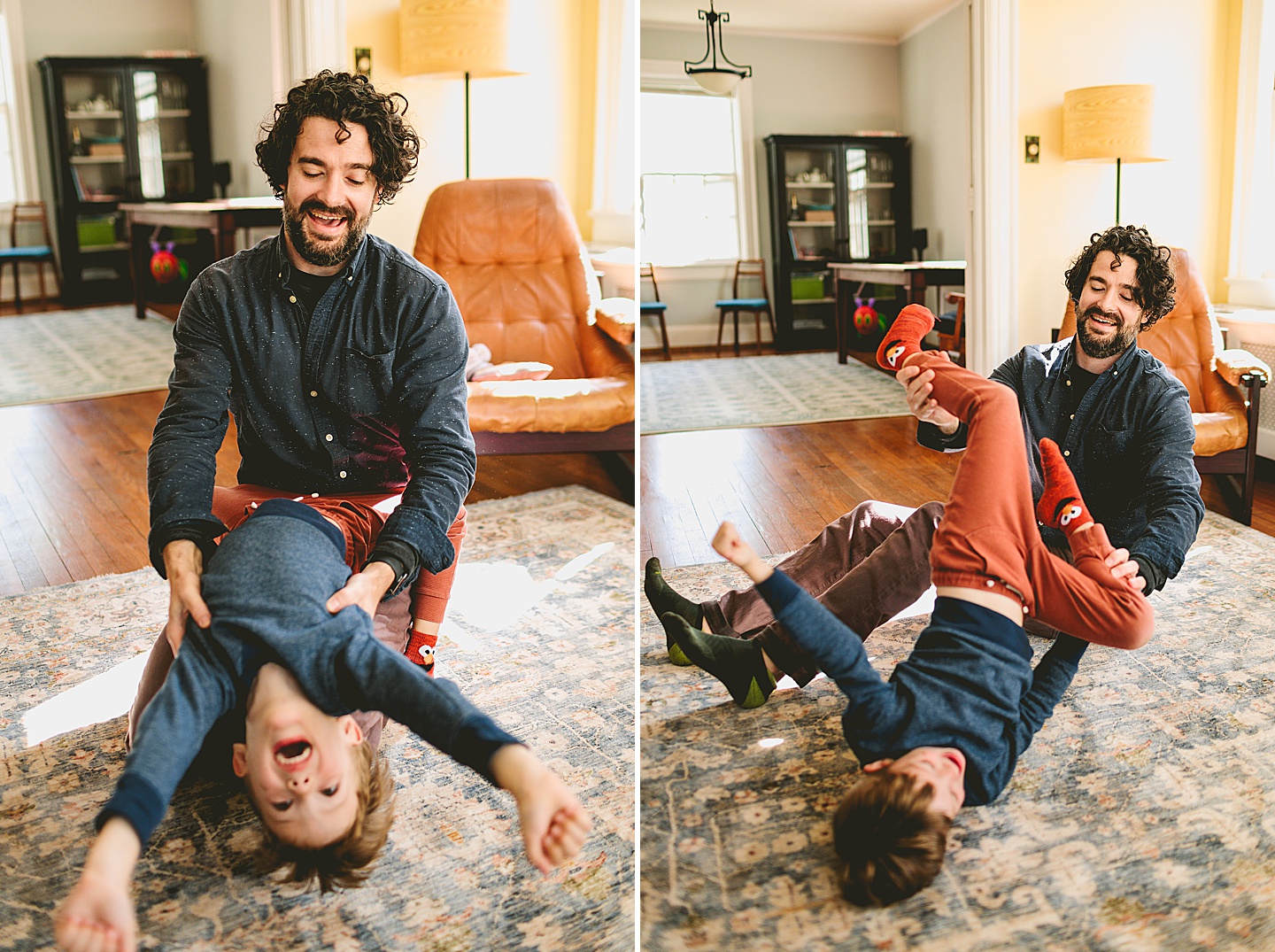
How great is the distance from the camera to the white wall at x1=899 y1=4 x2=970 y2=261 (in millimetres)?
1409

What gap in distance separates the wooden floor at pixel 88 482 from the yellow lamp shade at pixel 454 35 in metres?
1.42

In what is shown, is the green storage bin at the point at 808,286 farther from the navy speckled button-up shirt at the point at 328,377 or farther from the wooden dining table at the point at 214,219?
the wooden dining table at the point at 214,219

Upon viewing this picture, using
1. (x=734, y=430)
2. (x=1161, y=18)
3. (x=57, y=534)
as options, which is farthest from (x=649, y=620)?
(x=57, y=534)

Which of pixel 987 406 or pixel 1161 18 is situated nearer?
pixel 987 406

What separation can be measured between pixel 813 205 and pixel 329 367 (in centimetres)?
83

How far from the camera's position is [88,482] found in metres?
3.22

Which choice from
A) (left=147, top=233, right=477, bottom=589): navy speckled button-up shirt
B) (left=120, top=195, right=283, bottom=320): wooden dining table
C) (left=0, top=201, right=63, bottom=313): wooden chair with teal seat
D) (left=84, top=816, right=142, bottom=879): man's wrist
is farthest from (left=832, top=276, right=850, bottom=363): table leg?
(left=0, top=201, right=63, bottom=313): wooden chair with teal seat

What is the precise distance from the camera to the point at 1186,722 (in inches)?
62.7

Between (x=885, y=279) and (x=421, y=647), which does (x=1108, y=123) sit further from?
(x=421, y=647)

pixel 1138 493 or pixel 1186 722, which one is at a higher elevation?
pixel 1138 493

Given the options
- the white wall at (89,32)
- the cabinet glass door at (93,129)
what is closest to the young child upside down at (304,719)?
the cabinet glass door at (93,129)

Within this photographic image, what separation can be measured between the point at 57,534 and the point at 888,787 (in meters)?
2.45

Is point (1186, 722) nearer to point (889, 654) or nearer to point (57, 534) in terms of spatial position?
point (889, 654)

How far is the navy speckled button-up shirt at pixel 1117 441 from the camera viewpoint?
52.5 inches
